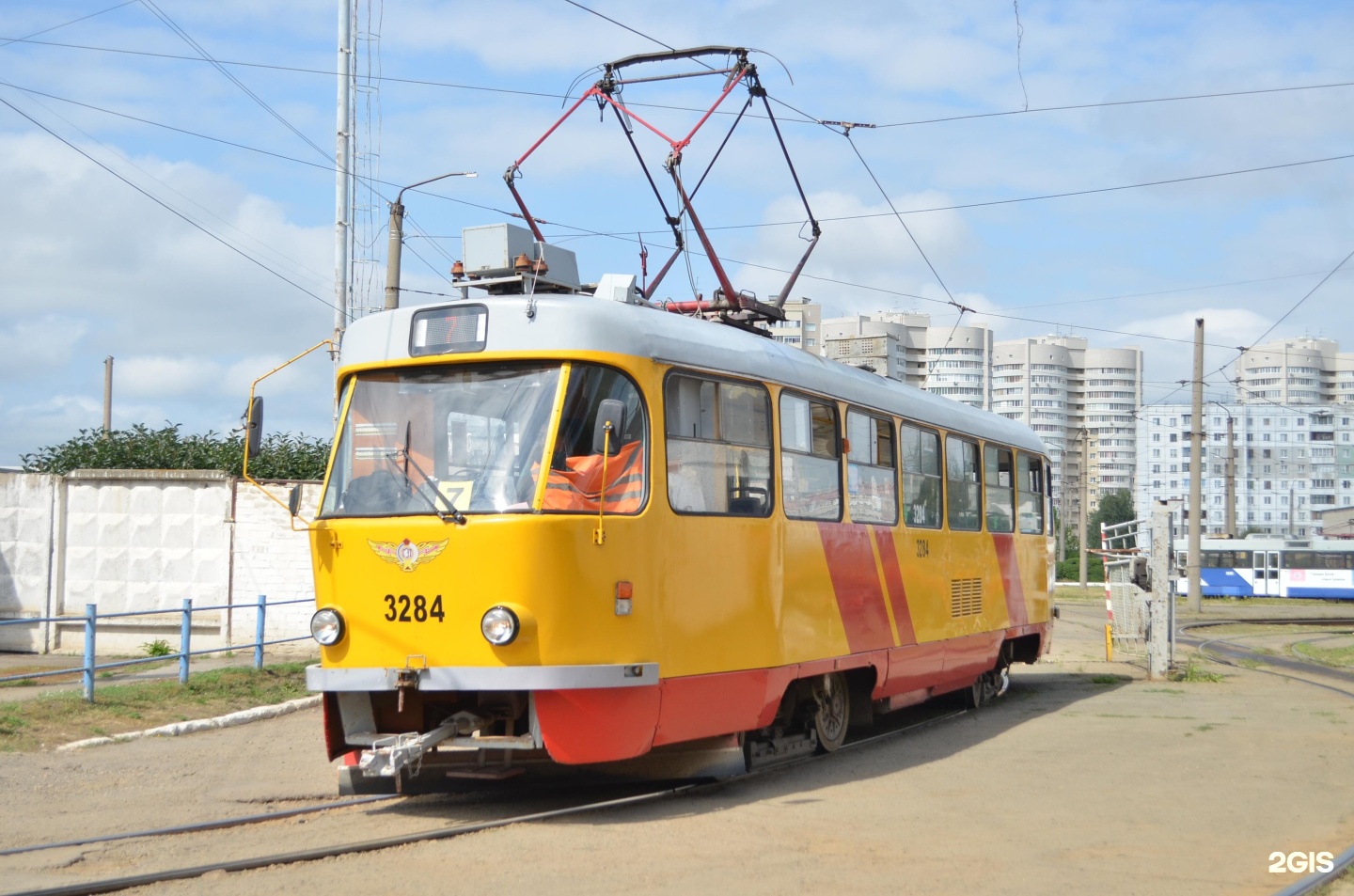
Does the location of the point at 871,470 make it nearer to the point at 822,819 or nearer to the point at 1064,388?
the point at 822,819

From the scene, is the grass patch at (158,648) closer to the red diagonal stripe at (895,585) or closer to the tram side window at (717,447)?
the red diagonal stripe at (895,585)

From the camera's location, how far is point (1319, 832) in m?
7.99

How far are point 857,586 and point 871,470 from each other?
1.10 metres

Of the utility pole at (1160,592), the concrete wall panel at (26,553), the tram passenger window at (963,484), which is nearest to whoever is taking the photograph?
the tram passenger window at (963,484)

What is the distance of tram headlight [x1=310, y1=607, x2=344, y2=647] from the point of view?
8.27 m

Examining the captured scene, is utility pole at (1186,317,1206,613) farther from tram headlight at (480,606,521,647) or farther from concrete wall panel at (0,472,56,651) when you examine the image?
tram headlight at (480,606,521,647)

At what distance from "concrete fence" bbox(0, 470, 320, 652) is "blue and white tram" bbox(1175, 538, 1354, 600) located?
43.4 m

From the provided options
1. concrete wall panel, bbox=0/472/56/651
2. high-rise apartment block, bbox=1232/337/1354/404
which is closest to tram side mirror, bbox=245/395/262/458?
concrete wall panel, bbox=0/472/56/651

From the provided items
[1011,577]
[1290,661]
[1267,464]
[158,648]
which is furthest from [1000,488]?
[1267,464]

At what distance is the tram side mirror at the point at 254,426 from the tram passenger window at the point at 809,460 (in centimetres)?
356

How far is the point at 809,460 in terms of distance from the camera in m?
10.1

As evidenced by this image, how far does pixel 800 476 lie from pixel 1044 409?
11841cm

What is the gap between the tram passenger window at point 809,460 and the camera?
9773 mm

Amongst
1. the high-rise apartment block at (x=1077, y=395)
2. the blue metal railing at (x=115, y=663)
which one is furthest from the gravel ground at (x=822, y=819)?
the high-rise apartment block at (x=1077, y=395)
